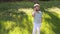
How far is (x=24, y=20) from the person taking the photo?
12.1m

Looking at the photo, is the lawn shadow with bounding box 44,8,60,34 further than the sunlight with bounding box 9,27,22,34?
Yes

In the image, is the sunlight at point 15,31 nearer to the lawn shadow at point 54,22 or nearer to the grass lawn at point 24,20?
the grass lawn at point 24,20

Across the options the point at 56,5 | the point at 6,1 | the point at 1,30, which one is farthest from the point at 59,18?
the point at 6,1

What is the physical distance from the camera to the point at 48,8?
44.3 feet

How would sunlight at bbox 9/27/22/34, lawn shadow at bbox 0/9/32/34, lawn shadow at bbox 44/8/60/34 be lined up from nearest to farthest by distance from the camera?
sunlight at bbox 9/27/22/34 → lawn shadow at bbox 44/8/60/34 → lawn shadow at bbox 0/9/32/34

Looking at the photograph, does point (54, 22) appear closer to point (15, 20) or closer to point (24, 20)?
point (24, 20)

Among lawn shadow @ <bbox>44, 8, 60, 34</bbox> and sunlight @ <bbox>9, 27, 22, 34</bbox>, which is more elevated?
lawn shadow @ <bbox>44, 8, 60, 34</bbox>

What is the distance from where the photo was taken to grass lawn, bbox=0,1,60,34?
11.5 meters

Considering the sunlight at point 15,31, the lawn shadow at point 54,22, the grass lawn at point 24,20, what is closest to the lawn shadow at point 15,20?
the grass lawn at point 24,20

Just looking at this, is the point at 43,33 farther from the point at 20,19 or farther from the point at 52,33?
the point at 20,19

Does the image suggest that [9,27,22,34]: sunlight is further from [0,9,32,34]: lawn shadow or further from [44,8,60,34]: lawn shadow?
[44,8,60,34]: lawn shadow

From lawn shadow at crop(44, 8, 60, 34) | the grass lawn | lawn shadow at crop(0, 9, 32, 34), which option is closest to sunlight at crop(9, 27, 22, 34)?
the grass lawn

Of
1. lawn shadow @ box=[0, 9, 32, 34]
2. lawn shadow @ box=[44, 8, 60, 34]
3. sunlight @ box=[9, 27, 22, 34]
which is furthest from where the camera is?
lawn shadow @ box=[0, 9, 32, 34]

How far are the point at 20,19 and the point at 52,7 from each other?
2331mm
